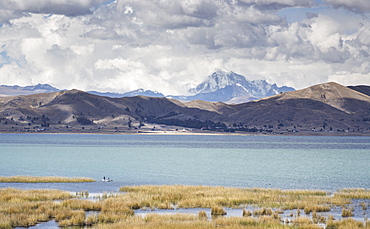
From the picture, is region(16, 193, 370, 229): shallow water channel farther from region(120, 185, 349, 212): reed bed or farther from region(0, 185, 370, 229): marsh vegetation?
region(120, 185, 349, 212): reed bed

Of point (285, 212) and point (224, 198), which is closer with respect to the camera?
point (285, 212)

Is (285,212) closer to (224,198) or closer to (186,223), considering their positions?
(224,198)

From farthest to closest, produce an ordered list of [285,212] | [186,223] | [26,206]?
[285,212] < [26,206] < [186,223]

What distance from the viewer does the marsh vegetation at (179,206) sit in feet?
134

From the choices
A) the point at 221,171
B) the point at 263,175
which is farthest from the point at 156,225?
the point at 221,171

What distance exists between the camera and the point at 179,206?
168 feet

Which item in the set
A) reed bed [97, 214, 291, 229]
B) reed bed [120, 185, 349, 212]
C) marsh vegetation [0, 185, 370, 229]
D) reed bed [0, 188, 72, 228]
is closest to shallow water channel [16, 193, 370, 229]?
marsh vegetation [0, 185, 370, 229]

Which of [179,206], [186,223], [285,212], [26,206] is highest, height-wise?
[26,206]

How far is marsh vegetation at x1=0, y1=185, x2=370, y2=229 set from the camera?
134ft

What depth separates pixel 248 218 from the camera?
43.4m

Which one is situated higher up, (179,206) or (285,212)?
(285,212)

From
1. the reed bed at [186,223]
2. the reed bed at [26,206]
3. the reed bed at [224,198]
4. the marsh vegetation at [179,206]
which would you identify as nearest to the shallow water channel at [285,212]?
the marsh vegetation at [179,206]

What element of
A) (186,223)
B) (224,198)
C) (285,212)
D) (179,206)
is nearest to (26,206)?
(179,206)

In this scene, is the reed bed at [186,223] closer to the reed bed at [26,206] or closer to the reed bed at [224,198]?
the reed bed at [26,206]
